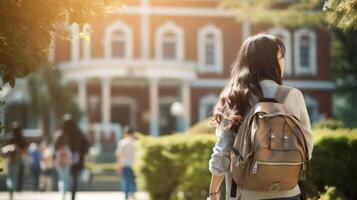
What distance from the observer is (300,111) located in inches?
178

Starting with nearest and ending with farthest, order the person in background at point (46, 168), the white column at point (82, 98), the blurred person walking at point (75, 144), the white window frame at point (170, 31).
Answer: the blurred person walking at point (75, 144) < the person in background at point (46, 168) < the white column at point (82, 98) < the white window frame at point (170, 31)

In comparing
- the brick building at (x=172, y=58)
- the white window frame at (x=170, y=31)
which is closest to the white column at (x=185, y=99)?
the brick building at (x=172, y=58)

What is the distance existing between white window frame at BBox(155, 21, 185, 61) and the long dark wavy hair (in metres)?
33.6

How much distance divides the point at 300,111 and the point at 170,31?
113 feet

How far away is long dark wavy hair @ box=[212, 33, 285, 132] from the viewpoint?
458cm

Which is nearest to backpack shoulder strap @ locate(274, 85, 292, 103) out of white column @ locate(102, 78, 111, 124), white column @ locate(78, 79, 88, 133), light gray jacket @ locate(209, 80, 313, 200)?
light gray jacket @ locate(209, 80, 313, 200)

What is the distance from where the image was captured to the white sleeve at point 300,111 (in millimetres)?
4445

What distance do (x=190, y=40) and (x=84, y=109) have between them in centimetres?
715

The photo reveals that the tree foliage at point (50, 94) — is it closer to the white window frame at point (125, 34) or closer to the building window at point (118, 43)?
the white window frame at point (125, 34)

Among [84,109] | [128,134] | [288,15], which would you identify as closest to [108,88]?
[84,109]

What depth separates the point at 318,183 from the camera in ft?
32.1

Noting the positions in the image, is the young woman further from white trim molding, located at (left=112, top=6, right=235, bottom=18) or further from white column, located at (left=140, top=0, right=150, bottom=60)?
white trim molding, located at (left=112, top=6, right=235, bottom=18)

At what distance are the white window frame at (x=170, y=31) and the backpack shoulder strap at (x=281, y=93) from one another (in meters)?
33.8

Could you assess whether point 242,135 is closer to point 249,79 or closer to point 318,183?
point 249,79
